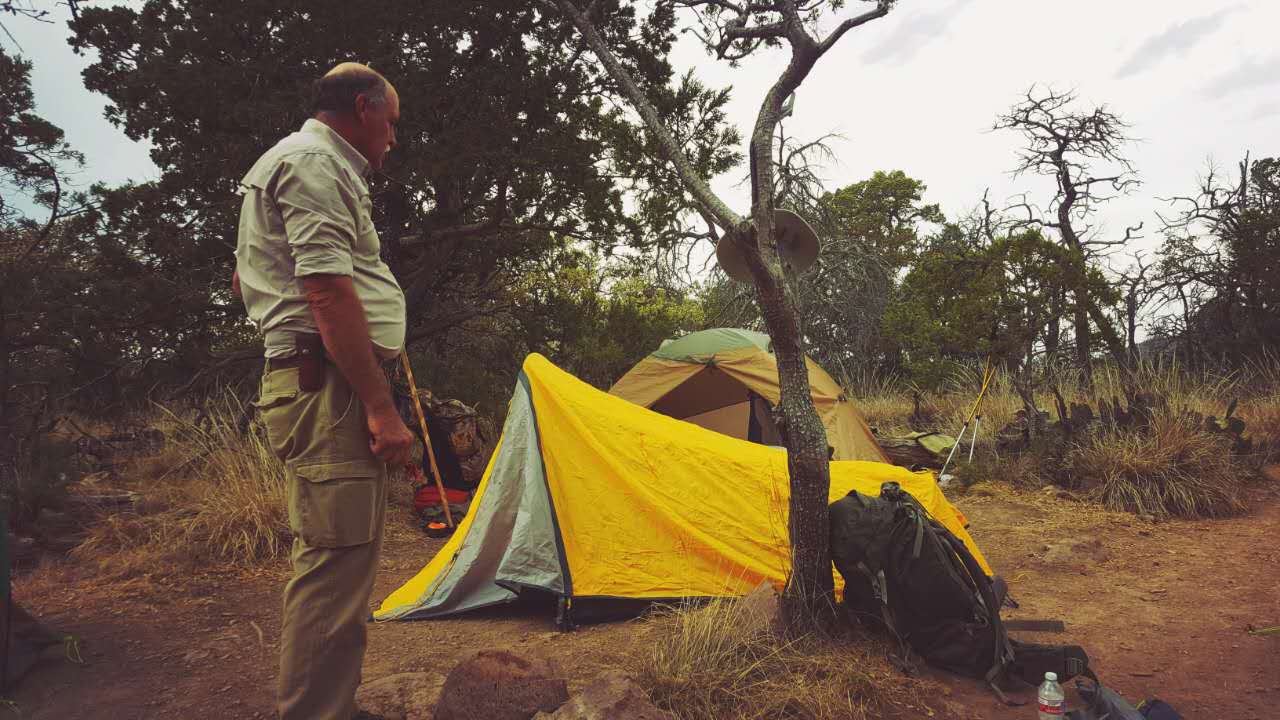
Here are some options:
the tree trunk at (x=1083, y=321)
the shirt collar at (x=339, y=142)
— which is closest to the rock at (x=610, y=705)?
the shirt collar at (x=339, y=142)

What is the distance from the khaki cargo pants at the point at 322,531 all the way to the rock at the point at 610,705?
2.00ft

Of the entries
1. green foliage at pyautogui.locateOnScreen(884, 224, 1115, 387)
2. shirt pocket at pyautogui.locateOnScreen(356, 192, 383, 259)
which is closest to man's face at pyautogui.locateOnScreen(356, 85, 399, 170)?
shirt pocket at pyautogui.locateOnScreen(356, 192, 383, 259)

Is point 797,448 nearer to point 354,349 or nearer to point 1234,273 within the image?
point 354,349

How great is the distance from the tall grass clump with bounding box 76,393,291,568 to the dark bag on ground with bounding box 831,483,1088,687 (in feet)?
12.6

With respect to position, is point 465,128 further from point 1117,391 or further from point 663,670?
point 1117,391

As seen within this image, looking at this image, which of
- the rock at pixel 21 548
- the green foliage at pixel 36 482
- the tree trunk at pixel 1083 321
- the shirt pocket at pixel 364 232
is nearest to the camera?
the shirt pocket at pixel 364 232

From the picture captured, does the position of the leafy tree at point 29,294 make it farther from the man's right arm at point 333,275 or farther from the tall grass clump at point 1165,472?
the tall grass clump at point 1165,472

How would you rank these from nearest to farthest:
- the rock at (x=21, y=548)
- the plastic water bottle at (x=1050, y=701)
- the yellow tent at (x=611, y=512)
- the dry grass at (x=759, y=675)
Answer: the plastic water bottle at (x=1050, y=701)
the dry grass at (x=759, y=675)
the yellow tent at (x=611, y=512)
the rock at (x=21, y=548)

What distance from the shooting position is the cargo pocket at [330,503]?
185cm

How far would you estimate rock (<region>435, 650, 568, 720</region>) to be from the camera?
87.0 inches

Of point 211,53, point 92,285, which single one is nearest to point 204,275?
point 92,285

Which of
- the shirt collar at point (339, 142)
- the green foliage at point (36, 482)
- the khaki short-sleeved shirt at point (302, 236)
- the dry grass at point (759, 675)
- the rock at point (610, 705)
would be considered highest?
the shirt collar at point (339, 142)

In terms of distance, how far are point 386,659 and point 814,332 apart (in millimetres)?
12352

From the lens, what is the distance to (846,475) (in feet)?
12.6
